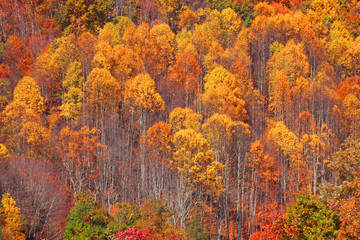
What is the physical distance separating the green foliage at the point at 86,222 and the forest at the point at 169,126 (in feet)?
0.35

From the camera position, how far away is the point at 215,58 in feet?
288

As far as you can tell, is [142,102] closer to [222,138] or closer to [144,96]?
[144,96]

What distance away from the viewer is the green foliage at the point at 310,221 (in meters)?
31.8

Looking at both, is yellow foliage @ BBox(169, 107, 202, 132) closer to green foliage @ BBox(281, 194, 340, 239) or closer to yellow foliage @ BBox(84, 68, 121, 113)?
yellow foliage @ BBox(84, 68, 121, 113)

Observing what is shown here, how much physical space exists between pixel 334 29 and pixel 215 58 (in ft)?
98.0

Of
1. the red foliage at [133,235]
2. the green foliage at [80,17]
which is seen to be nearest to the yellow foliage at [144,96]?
the green foliage at [80,17]

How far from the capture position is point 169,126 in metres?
64.7

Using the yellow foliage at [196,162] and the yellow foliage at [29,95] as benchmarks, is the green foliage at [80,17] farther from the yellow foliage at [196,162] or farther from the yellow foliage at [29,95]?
the yellow foliage at [196,162]

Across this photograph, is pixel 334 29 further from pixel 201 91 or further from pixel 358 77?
pixel 201 91

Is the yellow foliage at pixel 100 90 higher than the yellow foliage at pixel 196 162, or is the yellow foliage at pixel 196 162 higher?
the yellow foliage at pixel 100 90

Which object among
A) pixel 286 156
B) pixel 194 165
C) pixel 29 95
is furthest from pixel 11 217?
pixel 286 156

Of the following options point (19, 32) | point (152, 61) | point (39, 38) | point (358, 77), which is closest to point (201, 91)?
point (152, 61)

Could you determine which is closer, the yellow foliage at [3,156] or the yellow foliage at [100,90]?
the yellow foliage at [3,156]

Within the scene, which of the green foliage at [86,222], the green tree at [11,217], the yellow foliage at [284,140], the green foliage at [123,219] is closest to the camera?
the green foliage at [86,222]
